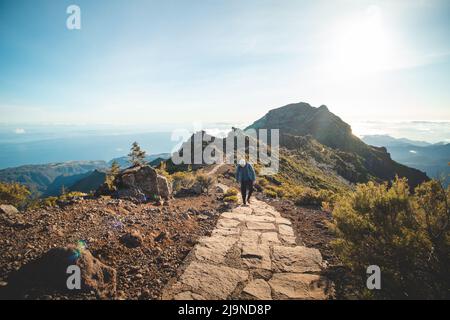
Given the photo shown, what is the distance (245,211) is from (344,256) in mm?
5560

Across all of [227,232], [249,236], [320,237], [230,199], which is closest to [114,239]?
[227,232]

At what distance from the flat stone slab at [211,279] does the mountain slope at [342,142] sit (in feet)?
321

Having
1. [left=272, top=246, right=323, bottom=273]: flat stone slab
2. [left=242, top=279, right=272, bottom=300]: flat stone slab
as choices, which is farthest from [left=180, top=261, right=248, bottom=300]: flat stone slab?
[left=272, top=246, right=323, bottom=273]: flat stone slab

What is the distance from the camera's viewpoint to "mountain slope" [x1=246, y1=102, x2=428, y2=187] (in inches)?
4376

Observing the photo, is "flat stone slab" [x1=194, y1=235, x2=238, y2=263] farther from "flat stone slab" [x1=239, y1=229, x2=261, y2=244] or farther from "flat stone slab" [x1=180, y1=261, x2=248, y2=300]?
"flat stone slab" [x1=180, y1=261, x2=248, y2=300]

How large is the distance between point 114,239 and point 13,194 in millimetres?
8077

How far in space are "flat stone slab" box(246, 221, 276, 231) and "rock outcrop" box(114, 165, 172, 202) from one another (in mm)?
4538

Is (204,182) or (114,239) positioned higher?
(114,239)

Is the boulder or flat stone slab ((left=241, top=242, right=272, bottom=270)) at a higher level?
the boulder

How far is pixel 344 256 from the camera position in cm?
471

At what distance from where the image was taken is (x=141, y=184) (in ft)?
36.7

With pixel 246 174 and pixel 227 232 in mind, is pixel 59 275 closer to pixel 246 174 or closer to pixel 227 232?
pixel 227 232
